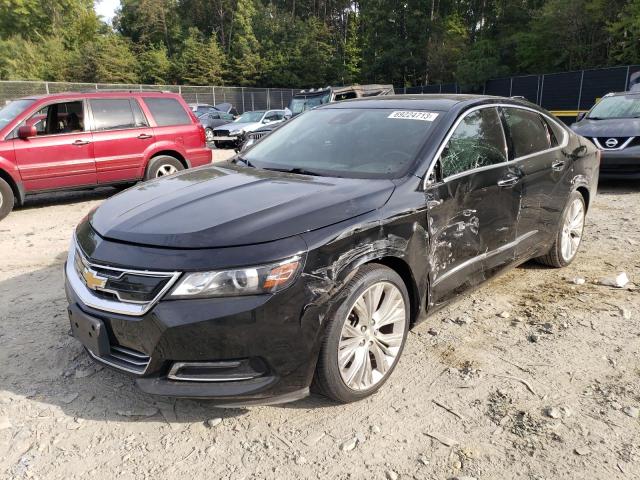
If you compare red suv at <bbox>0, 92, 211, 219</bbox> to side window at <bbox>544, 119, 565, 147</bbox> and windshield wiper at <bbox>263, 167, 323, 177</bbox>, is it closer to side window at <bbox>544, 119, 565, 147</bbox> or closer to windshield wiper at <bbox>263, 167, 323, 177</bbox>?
windshield wiper at <bbox>263, 167, 323, 177</bbox>

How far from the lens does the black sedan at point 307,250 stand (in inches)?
89.8

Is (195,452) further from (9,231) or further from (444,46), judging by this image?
(444,46)

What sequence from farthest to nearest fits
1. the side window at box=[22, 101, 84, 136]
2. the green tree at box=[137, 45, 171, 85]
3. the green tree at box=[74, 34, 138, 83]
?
1. the green tree at box=[137, 45, 171, 85]
2. the green tree at box=[74, 34, 138, 83]
3. the side window at box=[22, 101, 84, 136]

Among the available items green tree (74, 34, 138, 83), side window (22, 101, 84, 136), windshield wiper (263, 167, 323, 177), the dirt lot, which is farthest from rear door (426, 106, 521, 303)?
green tree (74, 34, 138, 83)

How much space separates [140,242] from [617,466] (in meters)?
2.41

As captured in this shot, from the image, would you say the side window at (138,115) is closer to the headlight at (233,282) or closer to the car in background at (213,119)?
the headlight at (233,282)

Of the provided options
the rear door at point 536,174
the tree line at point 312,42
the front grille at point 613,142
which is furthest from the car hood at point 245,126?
the tree line at point 312,42

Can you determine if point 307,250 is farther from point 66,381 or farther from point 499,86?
point 499,86

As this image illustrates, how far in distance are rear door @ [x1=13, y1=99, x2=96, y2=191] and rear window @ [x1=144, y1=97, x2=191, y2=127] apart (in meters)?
1.13

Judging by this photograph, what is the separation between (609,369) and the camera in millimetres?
3100

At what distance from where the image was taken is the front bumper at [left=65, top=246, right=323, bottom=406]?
7.38 feet

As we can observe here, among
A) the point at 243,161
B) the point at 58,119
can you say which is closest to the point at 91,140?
the point at 58,119

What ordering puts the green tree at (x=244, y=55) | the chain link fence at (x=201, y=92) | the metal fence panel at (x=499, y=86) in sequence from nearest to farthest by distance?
the chain link fence at (x=201, y=92)
the metal fence panel at (x=499, y=86)
the green tree at (x=244, y=55)

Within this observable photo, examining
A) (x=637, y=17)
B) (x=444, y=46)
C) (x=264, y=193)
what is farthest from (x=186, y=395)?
(x=444, y=46)
